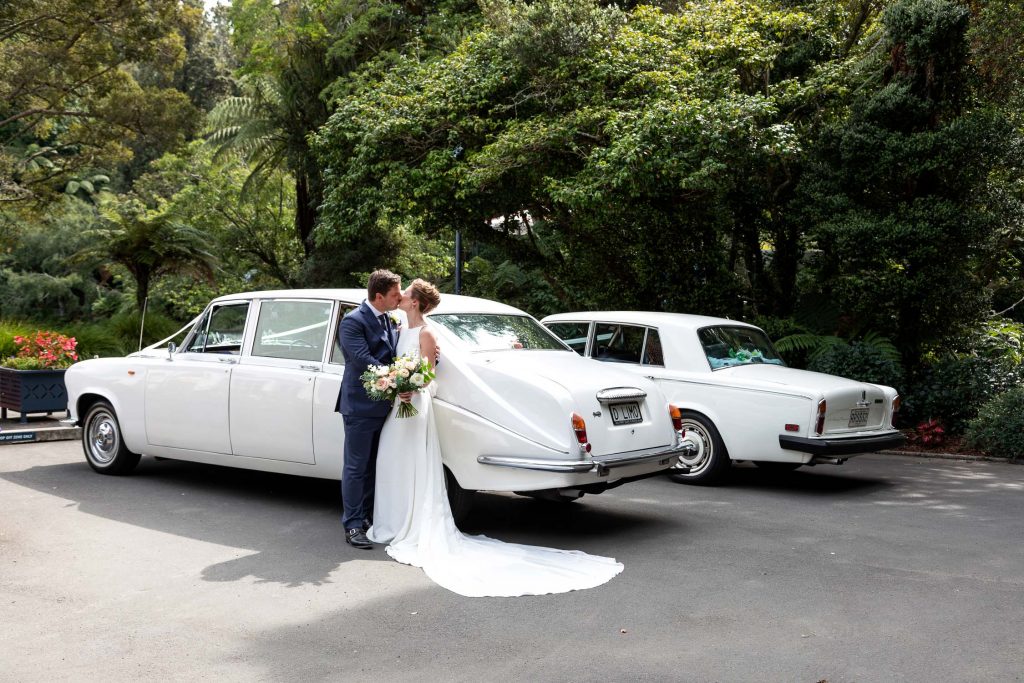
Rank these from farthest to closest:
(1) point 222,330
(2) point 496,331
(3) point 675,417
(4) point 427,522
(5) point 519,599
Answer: (1) point 222,330 → (2) point 496,331 → (3) point 675,417 → (4) point 427,522 → (5) point 519,599

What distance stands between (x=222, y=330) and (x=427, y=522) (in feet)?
9.81

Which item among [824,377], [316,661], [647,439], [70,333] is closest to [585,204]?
[824,377]

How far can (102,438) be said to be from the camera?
30.3 ft

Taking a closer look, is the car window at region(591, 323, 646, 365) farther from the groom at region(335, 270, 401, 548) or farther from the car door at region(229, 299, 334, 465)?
the groom at region(335, 270, 401, 548)

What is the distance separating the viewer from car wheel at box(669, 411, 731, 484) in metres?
9.30

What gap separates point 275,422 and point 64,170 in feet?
65.8

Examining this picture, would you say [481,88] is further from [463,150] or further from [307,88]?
[307,88]

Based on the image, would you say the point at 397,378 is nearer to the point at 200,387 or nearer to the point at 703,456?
the point at 200,387

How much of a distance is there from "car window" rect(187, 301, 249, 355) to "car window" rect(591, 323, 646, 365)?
3.84 metres

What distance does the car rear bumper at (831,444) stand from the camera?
28.3ft

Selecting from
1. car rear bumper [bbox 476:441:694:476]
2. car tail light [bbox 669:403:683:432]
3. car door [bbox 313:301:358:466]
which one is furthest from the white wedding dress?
car tail light [bbox 669:403:683:432]

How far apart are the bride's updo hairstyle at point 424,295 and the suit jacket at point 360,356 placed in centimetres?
35

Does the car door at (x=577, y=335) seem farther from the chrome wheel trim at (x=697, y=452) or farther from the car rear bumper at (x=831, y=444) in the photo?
the car rear bumper at (x=831, y=444)

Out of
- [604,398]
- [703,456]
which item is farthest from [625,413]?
[703,456]
